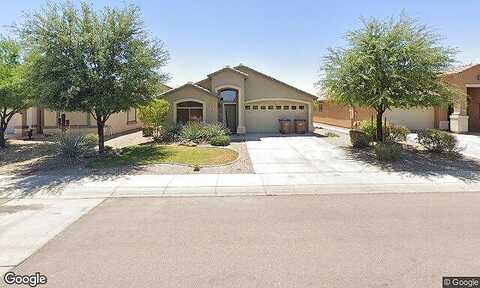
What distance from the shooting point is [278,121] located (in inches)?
1028

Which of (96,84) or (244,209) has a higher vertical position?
(96,84)

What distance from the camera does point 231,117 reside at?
25.5 metres

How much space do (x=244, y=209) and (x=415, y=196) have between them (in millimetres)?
4630

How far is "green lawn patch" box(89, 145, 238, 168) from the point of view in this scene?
13.6 meters

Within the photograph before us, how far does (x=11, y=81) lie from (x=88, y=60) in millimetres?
5255

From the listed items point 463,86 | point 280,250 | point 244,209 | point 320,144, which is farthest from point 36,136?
point 463,86

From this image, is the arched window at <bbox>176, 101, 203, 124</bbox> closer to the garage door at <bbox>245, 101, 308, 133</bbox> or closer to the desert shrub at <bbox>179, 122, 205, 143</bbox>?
the desert shrub at <bbox>179, 122, 205, 143</bbox>

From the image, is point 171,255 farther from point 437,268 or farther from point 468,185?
point 468,185

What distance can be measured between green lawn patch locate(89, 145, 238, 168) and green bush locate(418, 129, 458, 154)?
8.80 meters

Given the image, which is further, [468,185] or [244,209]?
[468,185]

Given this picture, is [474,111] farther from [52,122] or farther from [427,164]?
[52,122]

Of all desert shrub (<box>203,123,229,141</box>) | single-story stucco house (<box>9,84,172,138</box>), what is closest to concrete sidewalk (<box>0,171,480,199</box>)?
desert shrub (<box>203,123,229,141</box>)

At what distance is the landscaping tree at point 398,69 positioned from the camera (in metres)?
13.5

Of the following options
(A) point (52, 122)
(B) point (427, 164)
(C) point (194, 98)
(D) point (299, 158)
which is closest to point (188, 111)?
(C) point (194, 98)
